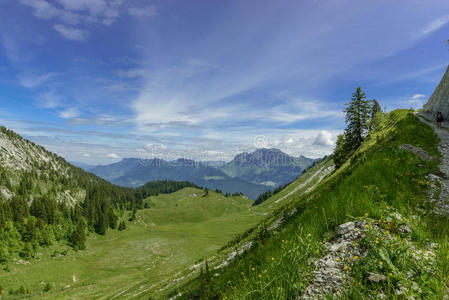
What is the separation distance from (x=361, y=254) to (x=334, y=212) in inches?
70.7

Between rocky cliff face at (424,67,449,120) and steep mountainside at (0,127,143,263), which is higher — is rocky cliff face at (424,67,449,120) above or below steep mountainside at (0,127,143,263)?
above

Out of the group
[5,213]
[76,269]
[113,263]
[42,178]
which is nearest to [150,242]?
[113,263]

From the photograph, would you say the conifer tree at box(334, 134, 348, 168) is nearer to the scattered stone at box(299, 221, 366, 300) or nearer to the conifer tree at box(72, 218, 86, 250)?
the scattered stone at box(299, 221, 366, 300)

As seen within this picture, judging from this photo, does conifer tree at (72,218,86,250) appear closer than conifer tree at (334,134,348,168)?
No

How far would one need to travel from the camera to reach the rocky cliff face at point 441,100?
29441mm

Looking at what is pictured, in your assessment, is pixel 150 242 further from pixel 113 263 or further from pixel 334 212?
pixel 334 212

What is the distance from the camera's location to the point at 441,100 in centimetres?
3162

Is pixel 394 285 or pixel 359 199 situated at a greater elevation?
pixel 359 199

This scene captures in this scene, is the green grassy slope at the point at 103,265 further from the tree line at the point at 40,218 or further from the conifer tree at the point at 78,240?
the tree line at the point at 40,218

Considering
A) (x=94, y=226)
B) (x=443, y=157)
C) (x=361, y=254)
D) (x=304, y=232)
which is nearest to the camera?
(x=361, y=254)

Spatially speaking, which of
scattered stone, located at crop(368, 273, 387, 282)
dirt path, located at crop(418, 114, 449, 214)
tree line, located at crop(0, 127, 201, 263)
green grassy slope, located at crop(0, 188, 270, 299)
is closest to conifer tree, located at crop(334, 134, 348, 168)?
dirt path, located at crop(418, 114, 449, 214)

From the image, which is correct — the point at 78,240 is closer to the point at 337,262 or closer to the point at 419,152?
the point at 337,262

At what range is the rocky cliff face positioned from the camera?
1159 inches

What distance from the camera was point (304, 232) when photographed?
527cm
